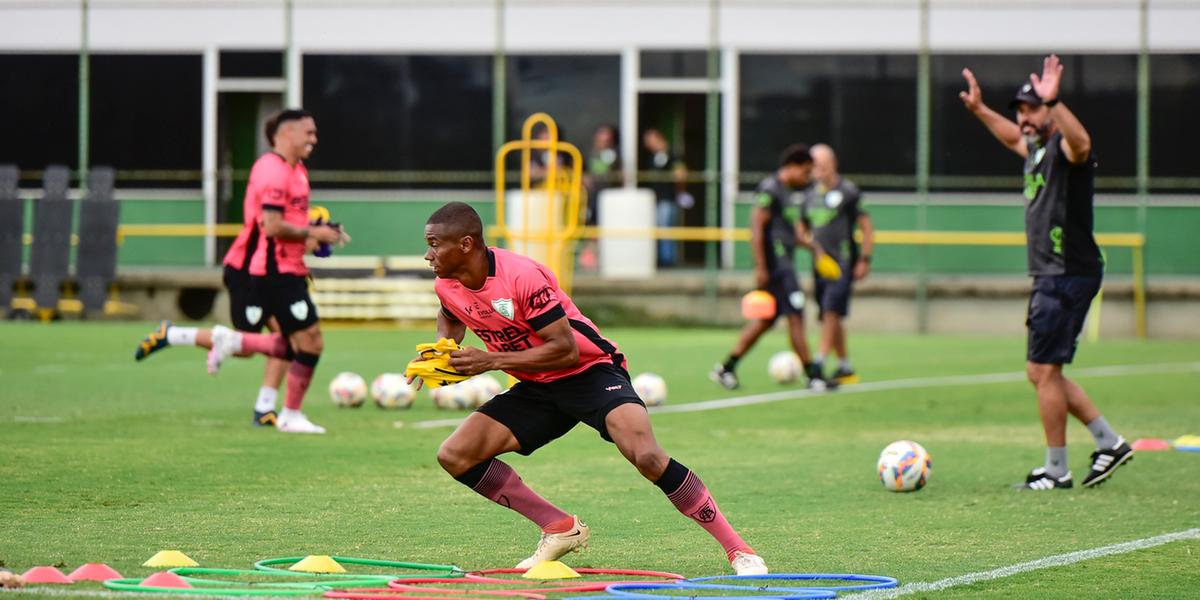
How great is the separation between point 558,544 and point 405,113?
21494 millimetres

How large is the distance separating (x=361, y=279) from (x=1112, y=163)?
1155 centimetres

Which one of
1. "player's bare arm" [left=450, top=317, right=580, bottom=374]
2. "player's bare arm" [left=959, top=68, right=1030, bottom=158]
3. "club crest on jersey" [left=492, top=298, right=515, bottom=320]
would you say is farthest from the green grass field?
"player's bare arm" [left=959, top=68, right=1030, bottom=158]

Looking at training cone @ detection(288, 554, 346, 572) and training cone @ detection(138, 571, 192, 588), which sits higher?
training cone @ detection(138, 571, 192, 588)

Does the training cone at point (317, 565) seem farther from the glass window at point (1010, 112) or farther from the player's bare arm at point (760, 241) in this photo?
the glass window at point (1010, 112)

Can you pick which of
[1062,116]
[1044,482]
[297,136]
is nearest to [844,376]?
[297,136]

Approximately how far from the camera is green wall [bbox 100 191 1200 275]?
2770 centimetres

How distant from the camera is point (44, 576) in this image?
6.55 metres

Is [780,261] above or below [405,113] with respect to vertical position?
below

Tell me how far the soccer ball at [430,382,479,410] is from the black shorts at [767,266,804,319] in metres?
3.46

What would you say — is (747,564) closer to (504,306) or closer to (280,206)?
(504,306)

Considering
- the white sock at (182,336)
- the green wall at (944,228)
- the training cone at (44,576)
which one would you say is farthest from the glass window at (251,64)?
the training cone at (44,576)

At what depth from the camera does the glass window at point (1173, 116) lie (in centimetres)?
2786

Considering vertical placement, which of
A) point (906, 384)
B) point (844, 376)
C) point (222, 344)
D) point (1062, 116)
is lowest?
point (906, 384)

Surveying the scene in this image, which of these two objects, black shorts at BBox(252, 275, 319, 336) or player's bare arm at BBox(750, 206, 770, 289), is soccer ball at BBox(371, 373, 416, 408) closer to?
black shorts at BBox(252, 275, 319, 336)
